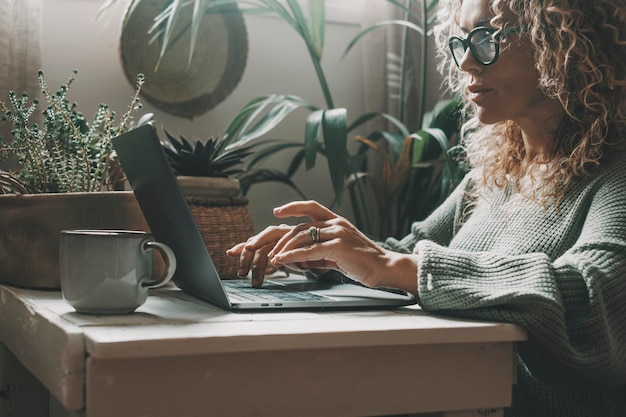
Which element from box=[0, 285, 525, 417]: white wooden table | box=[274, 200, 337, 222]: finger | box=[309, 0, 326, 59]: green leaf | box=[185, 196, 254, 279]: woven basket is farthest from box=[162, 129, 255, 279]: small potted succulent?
A: box=[309, 0, 326, 59]: green leaf

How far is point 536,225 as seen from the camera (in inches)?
44.9

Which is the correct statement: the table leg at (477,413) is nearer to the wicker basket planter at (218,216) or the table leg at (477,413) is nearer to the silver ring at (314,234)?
the silver ring at (314,234)

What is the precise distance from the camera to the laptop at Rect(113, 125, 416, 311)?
0.88 m

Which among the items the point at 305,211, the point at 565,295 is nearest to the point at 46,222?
the point at 305,211

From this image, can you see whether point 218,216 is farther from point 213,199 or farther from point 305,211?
point 305,211

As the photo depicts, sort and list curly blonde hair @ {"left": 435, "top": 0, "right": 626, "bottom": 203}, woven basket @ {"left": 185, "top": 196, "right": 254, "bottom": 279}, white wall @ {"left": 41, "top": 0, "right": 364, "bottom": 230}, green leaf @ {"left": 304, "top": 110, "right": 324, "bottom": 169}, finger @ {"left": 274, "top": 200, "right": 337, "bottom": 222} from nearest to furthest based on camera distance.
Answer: finger @ {"left": 274, "top": 200, "right": 337, "bottom": 222} → curly blonde hair @ {"left": 435, "top": 0, "right": 626, "bottom": 203} → woven basket @ {"left": 185, "top": 196, "right": 254, "bottom": 279} → green leaf @ {"left": 304, "top": 110, "right": 324, "bottom": 169} → white wall @ {"left": 41, "top": 0, "right": 364, "bottom": 230}

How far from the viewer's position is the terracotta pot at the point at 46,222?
110cm

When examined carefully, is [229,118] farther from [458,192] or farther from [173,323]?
[173,323]

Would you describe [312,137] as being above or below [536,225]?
above

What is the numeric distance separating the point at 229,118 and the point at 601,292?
4.27ft

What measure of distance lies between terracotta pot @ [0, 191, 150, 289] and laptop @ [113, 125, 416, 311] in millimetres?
58

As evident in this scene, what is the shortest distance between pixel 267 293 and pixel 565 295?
0.39 m

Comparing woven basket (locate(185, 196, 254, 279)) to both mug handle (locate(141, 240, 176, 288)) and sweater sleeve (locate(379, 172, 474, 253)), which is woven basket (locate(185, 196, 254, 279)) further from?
mug handle (locate(141, 240, 176, 288))

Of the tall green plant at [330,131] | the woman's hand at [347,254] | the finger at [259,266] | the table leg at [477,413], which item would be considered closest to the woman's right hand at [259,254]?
the finger at [259,266]
